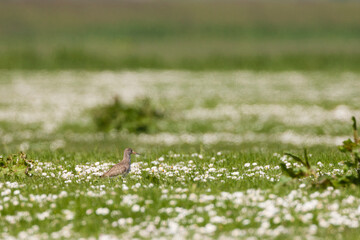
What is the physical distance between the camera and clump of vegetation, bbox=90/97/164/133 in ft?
74.5

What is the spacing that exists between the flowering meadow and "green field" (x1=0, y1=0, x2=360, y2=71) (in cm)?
2428

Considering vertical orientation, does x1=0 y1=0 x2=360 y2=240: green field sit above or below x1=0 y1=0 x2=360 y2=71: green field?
below

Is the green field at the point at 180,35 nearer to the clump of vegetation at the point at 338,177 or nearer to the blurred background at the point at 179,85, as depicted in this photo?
the blurred background at the point at 179,85

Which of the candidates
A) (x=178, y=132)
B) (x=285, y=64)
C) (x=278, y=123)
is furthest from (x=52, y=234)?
(x=285, y=64)

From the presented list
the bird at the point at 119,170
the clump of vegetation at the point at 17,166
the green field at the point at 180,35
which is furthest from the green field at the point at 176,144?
the green field at the point at 180,35

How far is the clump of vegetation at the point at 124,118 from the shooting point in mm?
22703

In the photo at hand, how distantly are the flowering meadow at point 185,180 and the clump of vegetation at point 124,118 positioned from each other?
30 centimetres

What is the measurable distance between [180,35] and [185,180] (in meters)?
80.5

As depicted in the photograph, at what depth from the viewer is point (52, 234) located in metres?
8.90

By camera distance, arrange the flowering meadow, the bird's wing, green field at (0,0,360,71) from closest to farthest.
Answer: the flowering meadow < the bird's wing < green field at (0,0,360,71)

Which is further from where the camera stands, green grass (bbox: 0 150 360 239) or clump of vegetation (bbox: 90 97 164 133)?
clump of vegetation (bbox: 90 97 164 133)

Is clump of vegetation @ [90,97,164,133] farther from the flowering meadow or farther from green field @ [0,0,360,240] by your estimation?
the flowering meadow

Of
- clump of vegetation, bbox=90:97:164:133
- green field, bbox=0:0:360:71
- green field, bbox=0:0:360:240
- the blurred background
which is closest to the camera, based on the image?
→ green field, bbox=0:0:360:240

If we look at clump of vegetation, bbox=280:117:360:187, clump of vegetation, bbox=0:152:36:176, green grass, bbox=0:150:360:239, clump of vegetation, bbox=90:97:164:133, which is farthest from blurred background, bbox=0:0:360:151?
clump of vegetation, bbox=280:117:360:187
